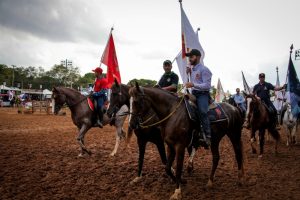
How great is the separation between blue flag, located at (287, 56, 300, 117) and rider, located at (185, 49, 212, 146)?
7.35 metres

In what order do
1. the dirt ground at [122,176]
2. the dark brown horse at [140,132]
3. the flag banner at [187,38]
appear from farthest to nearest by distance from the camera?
the flag banner at [187,38] → the dark brown horse at [140,132] → the dirt ground at [122,176]

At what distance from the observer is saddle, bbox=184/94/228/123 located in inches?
238

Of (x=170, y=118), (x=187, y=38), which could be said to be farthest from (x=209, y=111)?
(x=187, y=38)

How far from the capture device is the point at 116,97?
750 cm

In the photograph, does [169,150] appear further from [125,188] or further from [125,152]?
[125,152]

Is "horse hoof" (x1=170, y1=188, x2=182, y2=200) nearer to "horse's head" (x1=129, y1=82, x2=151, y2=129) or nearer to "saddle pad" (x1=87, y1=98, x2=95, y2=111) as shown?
"horse's head" (x1=129, y1=82, x2=151, y2=129)

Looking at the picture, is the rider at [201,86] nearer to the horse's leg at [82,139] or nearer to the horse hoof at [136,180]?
the horse hoof at [136,180]

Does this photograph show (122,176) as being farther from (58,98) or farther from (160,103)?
(58,98)

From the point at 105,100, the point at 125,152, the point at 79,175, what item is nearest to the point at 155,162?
the point at 125,152

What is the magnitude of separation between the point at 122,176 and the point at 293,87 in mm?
8929

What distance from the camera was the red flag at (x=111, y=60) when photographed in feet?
37.1

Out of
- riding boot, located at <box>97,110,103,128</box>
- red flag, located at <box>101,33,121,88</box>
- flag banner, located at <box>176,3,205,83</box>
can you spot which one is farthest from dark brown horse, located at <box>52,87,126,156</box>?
flag banner, located at <box>176,3,205,83</box>

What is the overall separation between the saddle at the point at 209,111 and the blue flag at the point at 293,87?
6.62 metres

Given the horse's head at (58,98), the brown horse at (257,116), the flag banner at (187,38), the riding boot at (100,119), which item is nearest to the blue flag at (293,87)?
the brown horse at (257,116)
